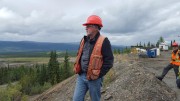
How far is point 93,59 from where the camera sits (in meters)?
5.29

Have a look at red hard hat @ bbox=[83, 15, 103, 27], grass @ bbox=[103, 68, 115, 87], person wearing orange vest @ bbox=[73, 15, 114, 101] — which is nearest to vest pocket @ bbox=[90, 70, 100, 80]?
person wearing orange vest @ bbox=[73, 15, 114, 101]

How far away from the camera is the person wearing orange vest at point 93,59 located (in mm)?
5312

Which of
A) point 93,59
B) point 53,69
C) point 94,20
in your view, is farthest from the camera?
point 53,69

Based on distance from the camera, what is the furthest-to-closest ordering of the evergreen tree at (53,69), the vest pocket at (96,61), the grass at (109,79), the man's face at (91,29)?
1. the evergreen tree at (53,69)
2. the grass at (109,79)
3. the man's face at (91,29)
4. the vest pocket at (96,61)


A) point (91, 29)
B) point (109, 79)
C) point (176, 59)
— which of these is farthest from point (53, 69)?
point (91, 29)

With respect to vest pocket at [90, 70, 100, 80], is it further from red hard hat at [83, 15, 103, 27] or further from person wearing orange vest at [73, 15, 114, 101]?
red hard hat at [83, 15, 103, 27]

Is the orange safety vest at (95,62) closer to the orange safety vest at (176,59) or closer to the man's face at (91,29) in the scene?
the man's face at (91,29)

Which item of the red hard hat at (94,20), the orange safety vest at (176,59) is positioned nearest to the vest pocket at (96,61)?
the red hard hat at (94,20)

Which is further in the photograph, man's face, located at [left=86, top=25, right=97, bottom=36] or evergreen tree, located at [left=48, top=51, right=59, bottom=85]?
evergreen tree, located at [left=48, top=51, right=59, bottom=85]

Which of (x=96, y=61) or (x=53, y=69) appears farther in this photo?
(x=53, y=69)

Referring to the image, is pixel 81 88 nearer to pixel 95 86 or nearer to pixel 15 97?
pixel 95 86

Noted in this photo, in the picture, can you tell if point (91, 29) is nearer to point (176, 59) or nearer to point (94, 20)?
point (94, 20)

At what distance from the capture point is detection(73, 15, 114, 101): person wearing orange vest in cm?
531

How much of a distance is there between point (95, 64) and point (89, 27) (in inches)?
26.0
